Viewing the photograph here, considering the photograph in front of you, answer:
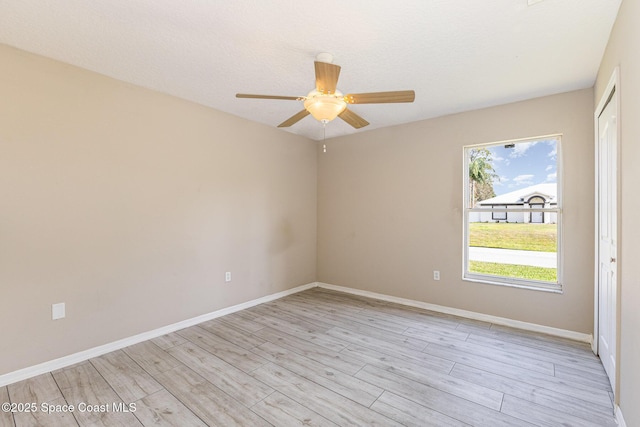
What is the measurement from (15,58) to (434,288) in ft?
15.9

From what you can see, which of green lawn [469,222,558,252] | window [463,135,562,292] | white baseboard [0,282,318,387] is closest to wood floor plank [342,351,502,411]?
window [463,135,562,292]

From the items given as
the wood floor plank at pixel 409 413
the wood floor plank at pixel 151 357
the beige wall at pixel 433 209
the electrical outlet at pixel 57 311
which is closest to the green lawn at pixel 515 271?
the beige wall at pixel 433 209

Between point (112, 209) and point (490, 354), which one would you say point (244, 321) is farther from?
point (490, 354)

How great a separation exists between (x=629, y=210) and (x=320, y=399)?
88.8 inches

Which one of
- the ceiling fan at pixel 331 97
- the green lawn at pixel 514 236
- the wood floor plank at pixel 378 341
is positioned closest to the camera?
the ceiling fan at pixel 331 97

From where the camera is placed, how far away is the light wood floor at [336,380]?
1.83 m

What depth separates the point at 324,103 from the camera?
2123 mm

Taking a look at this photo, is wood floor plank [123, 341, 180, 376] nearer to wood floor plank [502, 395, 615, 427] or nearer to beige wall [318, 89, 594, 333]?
wood floor plank [502, 395, 615, 427]

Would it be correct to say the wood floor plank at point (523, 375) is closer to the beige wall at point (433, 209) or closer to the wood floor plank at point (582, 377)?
the wood floor plank at point (582, 377)

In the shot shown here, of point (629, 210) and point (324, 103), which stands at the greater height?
point (324, 103)

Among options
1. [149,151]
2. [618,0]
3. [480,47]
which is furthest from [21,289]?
[618,0]

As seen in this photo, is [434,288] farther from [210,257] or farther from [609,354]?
[210,257]

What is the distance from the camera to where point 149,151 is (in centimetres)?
298

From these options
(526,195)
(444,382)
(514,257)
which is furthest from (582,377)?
(526,195)
